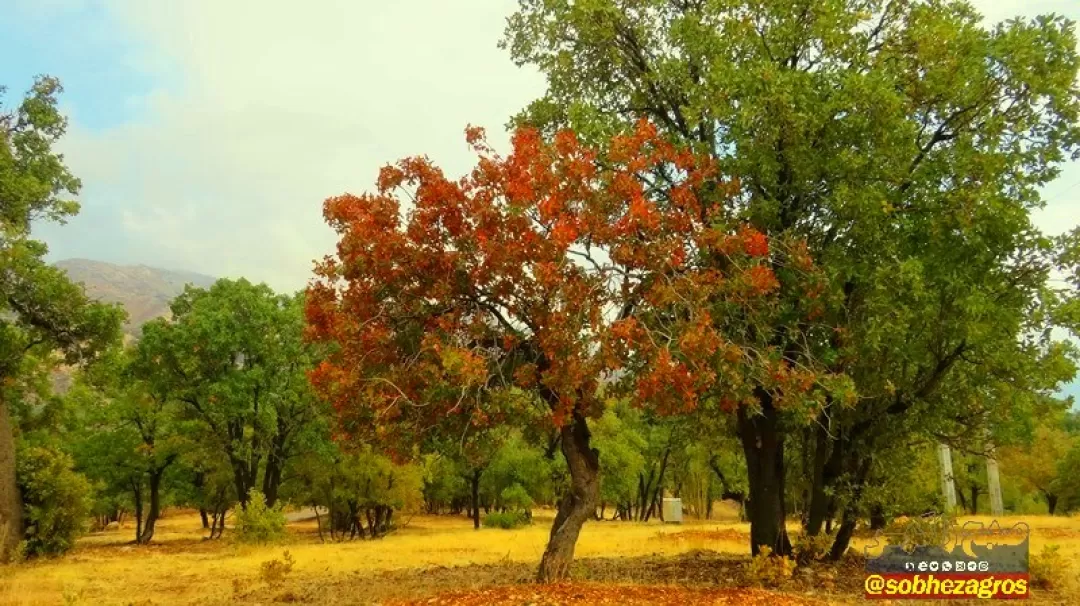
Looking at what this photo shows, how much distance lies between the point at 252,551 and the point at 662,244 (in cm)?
2106

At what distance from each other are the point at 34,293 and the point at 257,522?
1073 cm

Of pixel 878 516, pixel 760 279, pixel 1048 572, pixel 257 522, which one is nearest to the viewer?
pixel 760 279

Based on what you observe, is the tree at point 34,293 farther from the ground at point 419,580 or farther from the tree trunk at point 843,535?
the tree trunk at point 843,535

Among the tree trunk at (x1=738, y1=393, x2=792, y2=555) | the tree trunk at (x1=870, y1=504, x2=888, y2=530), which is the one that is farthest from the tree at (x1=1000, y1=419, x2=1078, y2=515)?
the tree trunk at (x1=738, y1=393, x2=792, y2=555)

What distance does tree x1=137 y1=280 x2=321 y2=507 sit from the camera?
1252 inches

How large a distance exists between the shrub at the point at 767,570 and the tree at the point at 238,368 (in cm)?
2353

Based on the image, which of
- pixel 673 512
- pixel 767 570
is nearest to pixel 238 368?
pixel 767 570

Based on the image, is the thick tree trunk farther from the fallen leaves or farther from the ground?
the fallen leaves

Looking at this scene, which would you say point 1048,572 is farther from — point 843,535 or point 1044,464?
point 1044,464

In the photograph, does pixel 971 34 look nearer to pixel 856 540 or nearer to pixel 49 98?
pixel 856 540

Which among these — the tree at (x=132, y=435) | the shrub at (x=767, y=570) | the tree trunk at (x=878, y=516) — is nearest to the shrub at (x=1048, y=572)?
the tree trunk at (x=878, y=516)

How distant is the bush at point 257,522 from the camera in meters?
26.3

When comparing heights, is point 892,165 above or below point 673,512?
above

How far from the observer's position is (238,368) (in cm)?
3281
